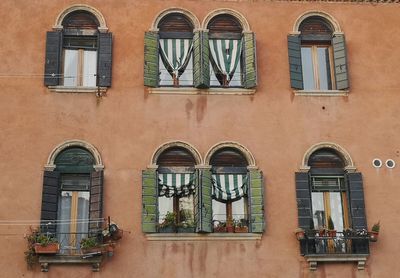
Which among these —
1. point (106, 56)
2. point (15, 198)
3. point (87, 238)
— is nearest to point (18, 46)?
point (106, 56)

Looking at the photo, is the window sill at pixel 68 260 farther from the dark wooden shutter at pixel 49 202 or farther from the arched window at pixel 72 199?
the dark wooden shutter at pixel 49 202

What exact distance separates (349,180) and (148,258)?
566 centimetres

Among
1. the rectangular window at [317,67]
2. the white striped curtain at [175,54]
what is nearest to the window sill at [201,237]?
the white striped curtain at [175,54]

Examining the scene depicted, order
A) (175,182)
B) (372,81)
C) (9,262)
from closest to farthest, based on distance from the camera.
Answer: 1. (9,262)
2. (175,182)
3. (372,81)

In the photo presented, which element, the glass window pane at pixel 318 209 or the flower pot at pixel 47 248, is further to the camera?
the glass window pane at pixel 318 209

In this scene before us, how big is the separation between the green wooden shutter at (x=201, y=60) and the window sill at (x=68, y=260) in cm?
536

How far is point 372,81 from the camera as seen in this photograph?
1872 cm

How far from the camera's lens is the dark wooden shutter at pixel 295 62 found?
60.4 ft

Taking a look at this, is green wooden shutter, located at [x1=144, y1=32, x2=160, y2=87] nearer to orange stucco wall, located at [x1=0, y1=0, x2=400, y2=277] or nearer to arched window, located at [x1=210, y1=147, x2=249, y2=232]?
orange stucco wall, located at [x1=0, y1=0, x2=400, y2=277]

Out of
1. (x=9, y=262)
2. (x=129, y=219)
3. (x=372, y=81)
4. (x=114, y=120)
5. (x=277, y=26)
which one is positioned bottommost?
(x=9, y=262)

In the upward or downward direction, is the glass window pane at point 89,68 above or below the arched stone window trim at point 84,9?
below

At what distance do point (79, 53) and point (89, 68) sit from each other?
0.55 metres

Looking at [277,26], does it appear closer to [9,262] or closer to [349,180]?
[349,180]

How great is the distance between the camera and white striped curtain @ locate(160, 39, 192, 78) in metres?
18.6
